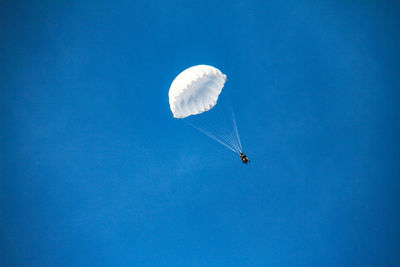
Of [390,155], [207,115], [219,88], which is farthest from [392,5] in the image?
[207,115]

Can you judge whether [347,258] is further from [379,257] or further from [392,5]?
[392,5]

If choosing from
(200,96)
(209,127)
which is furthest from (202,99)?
(209,127)

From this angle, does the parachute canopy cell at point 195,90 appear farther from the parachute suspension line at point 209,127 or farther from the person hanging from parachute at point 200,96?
the parachute suspension line at point 209,127

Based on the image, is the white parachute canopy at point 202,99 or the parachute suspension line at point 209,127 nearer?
the white parachute canopy at point 202,99

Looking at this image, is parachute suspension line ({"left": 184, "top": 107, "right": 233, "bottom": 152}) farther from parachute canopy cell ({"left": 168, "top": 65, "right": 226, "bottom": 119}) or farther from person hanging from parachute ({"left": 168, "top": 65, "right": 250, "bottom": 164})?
parachute canopy cell ({"left": 168, "top": 65, "right": 226, "bottom": 119})

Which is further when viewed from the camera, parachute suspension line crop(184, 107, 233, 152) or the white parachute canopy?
parachute suspension line crop(184, 107, 233, 152)

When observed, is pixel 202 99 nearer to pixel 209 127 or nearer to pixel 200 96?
pixel 200 96

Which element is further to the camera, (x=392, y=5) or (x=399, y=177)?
(x=399, y=177)
